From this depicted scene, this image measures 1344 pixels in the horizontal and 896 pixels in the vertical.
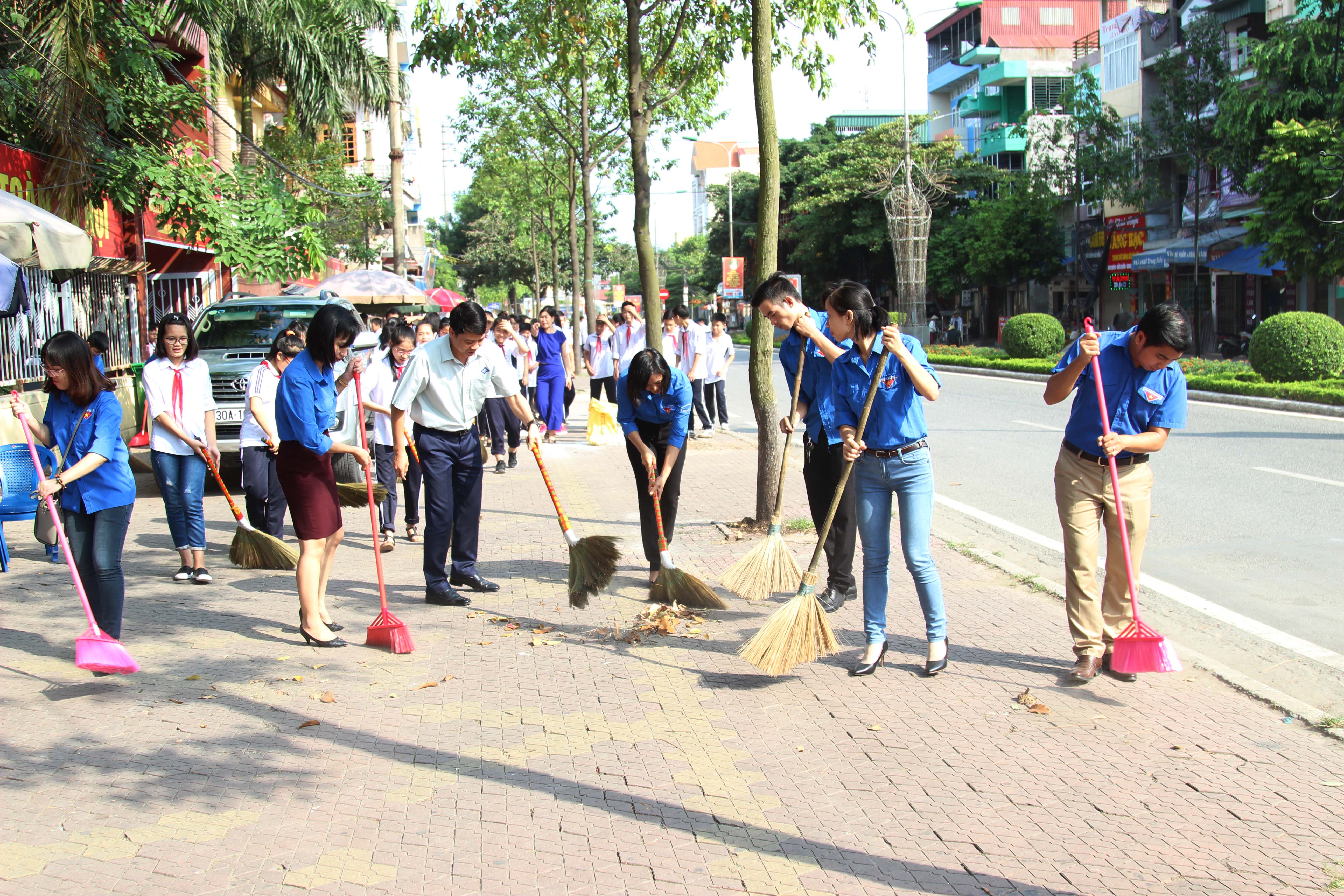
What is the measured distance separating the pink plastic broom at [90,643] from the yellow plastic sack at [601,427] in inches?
389

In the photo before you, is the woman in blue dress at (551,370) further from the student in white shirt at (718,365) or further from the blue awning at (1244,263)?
the blue awning at (1244,263)

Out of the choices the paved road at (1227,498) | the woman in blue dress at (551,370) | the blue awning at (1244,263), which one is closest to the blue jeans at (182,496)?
the paved road at (1227,498)

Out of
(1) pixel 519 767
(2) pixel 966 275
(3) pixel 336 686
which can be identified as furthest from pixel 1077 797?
(2) pixel 966 275

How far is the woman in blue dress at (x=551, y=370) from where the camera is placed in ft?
46.4

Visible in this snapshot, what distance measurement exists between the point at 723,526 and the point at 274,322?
20.9ft

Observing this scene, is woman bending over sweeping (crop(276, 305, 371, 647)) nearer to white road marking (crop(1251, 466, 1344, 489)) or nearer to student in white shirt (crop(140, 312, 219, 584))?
student in white shirt (crop(140, 312, 219, 584))

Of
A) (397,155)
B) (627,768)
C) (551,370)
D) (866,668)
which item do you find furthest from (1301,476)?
(397,155)

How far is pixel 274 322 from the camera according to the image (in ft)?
40.7

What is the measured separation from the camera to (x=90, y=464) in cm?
525

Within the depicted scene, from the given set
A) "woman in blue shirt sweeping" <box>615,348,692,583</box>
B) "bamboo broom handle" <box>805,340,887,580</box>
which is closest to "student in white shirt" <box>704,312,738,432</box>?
"woman in blue shirt sweeping" <box>615,348,692,583</box>

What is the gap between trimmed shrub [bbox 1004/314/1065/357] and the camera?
28891 millimetres

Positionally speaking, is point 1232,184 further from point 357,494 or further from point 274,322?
point 357,494

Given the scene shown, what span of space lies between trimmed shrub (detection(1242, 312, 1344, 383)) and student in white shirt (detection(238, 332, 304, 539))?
16247 millimetres

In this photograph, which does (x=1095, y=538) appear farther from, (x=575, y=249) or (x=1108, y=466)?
(x=575, y=249)
